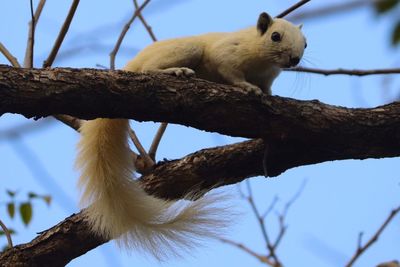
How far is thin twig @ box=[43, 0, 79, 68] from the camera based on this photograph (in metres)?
4.29

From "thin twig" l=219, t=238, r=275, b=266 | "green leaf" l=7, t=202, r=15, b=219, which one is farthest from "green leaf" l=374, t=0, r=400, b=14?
"green leaf" l=7, t=202, r=15, b=219

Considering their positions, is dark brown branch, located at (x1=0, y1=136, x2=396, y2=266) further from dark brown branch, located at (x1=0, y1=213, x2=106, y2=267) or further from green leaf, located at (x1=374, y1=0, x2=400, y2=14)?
green leaf, located at (x1=374, y1=0, x2=400, y2=14)

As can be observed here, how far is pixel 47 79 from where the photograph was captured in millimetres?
2900

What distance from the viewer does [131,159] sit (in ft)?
13.3

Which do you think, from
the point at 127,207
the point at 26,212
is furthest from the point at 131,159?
the point at 26,212

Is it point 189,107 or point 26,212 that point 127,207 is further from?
point 26,212

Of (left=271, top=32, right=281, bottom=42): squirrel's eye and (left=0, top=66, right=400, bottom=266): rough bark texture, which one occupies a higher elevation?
(left=271, top=32, right=281, bottom=42): squirrel's eye

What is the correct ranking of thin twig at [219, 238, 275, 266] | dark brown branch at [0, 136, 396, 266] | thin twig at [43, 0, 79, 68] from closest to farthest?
thin twig at [219, 238, 275, 266]
dark brown branch at [0, 136, 396, 266]
thin twig at [43, 0, 79, 68]

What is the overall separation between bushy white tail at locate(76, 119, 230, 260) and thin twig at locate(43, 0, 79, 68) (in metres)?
0.74

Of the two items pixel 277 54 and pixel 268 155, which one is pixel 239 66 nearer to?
pixel 277 54

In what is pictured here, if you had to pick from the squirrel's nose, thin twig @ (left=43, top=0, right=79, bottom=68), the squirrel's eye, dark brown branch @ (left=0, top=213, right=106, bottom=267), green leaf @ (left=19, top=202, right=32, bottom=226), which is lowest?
dark brown branch @ (left=0, top=213, right=106, bottom=267)

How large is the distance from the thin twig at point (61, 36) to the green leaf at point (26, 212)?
110 centimetres

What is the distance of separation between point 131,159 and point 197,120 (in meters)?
0.98

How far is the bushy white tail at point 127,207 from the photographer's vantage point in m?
3.70
